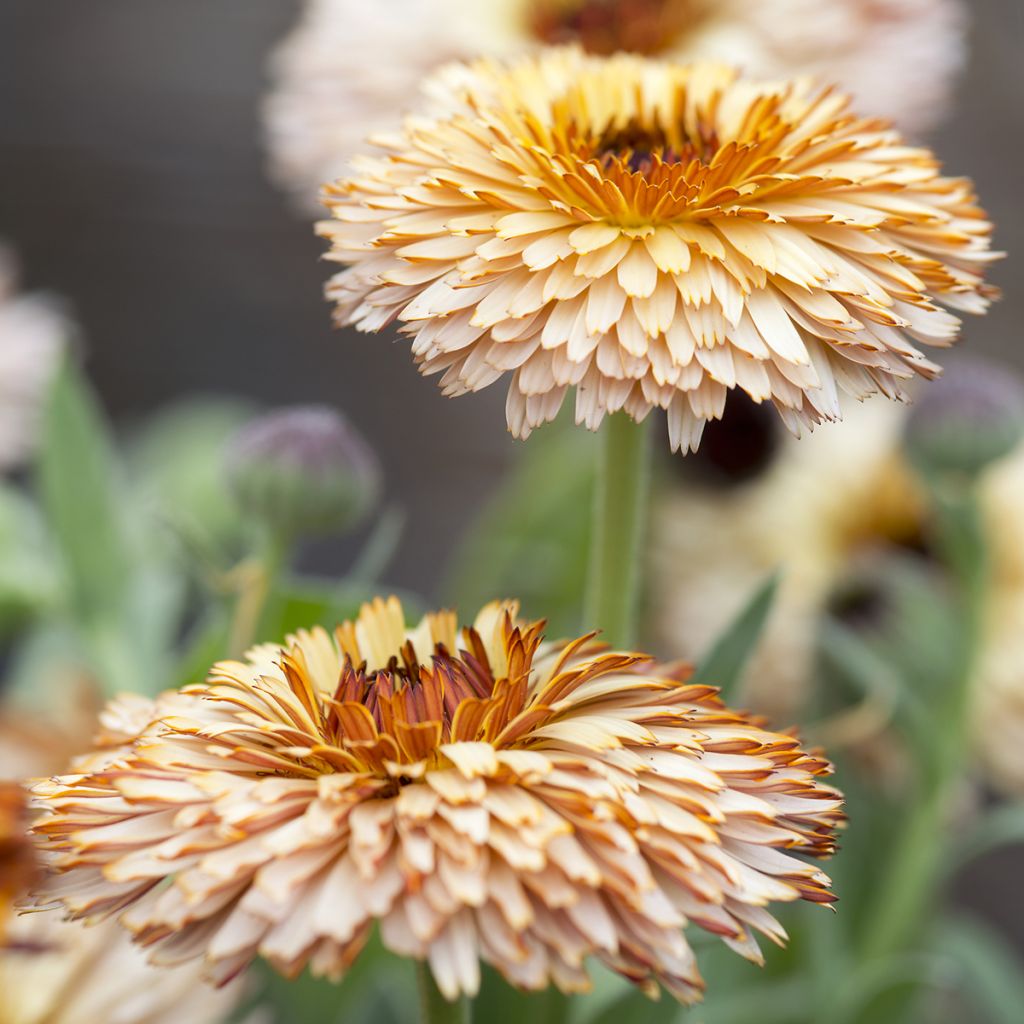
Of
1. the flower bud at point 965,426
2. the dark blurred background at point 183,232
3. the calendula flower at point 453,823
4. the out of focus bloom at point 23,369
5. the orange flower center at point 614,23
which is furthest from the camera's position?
the dark blurred background at point 183,232

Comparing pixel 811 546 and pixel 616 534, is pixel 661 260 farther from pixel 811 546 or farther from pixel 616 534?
pixel 811 546

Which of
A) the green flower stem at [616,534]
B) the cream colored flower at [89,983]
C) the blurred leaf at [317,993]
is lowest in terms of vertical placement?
the blurred leaf at [317,993]

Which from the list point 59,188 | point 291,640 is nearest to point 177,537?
point 291,640

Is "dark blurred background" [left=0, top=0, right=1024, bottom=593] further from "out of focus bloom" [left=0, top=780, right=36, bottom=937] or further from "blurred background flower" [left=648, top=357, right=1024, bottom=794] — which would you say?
"out of focus bloom" [left=0, top=780, right=36, bottom=937]

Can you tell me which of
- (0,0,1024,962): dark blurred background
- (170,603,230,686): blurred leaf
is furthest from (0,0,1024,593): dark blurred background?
(170,603,230,686): blurred leaf

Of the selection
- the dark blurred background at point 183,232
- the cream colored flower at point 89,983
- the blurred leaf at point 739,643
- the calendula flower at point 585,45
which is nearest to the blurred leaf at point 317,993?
the cream colored flower at point 89,983

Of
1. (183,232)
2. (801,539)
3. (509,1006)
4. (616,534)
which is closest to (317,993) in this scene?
(509,1006)

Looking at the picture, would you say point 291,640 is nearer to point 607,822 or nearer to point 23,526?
point 607,822

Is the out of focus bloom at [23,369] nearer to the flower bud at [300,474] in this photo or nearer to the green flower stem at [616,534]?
the flower bud at [300,474]
